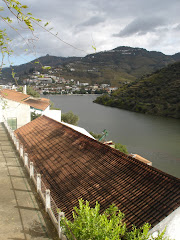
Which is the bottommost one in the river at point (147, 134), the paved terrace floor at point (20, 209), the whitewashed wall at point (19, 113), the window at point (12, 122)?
the river at point (147, 134)

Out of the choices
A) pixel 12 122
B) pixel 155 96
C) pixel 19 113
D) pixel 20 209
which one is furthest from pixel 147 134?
pixel 20 209

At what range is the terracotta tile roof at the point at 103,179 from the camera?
→ 596cm

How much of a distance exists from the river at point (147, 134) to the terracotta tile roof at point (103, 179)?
19.0 meters

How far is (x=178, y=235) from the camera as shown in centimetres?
542

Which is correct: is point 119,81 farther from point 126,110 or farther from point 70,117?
point 70,117

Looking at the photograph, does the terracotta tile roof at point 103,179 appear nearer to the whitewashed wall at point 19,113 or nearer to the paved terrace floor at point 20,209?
the paved terrace floor at point 20,209

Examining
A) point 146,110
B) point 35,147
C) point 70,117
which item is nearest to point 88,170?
point 35,147

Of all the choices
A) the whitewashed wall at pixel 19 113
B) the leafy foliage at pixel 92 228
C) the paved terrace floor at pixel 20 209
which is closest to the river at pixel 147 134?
the whitewashed wall at pixel 19 113

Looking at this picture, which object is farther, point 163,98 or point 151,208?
point 163,98

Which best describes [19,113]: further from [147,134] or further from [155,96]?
[155,96]

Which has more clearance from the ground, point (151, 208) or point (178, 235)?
point (151, 208)

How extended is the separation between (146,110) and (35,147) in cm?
5468

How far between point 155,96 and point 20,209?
6840cm

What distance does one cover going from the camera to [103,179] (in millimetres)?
7848
